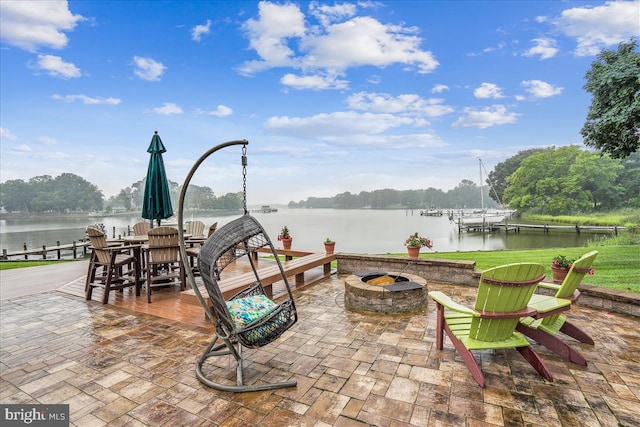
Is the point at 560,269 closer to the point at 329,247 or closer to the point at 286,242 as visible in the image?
the point at 329,247

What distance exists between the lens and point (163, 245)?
14.6 ft

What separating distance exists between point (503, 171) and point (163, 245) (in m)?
56.2

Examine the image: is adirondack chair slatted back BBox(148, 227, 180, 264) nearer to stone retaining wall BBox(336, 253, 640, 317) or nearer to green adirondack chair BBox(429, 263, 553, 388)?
stone retaining wall BBox(336, 253, 640, 317)

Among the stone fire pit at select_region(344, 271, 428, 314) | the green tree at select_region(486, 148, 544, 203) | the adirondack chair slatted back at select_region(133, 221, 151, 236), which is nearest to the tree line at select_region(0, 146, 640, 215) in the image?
the green tree at select_region(486, 148, 544, 203)

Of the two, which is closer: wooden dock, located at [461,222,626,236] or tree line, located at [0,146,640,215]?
wooden dock, located at [461,222,626,236]

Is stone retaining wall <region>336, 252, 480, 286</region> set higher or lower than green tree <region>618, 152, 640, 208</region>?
lower

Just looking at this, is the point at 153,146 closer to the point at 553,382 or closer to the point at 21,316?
the point at 21,316

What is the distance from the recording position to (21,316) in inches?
160

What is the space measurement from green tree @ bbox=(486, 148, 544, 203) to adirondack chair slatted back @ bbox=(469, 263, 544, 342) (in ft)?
173

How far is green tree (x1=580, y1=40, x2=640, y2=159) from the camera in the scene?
711 cm

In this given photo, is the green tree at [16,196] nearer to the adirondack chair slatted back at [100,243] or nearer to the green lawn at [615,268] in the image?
the adirondack chair slatted back at [100,243]

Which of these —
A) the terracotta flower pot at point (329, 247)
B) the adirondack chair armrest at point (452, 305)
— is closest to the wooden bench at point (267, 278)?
the terracotta flower pot at point (329, 247)

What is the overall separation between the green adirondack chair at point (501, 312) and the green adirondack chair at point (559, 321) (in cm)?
39

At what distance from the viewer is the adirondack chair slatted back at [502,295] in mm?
2260
